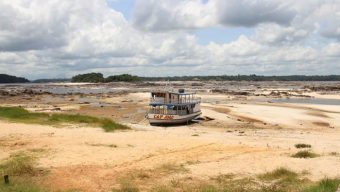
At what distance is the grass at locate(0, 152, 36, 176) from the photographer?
64.1 ft

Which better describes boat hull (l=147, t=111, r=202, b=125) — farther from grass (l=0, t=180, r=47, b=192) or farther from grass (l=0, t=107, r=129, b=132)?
grass (l=0, t=180, r=47, b=192)

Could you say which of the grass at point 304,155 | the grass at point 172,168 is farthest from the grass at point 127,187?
the grass at point 304,155

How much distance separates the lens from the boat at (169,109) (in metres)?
46.3

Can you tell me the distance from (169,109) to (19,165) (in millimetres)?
27270

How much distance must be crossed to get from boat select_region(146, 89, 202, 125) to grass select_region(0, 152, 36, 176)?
23175mm

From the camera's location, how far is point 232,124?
4716 cm

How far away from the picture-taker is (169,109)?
4672cm

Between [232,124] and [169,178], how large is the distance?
2866 cm

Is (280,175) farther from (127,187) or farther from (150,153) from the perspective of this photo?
(150,153)

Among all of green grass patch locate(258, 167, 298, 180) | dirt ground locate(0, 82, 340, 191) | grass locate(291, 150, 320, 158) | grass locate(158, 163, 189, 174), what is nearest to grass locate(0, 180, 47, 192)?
dirt ground locate(0, 82, 340, 191)

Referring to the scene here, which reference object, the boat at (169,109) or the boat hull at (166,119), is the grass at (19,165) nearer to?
the boat hull at (166,119)

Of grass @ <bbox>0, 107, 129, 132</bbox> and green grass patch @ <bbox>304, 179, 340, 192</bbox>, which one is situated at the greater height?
green grass patch @ <bbox>304, 179, 340, 192</bbox>

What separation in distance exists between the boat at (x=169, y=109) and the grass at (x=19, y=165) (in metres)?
23.2

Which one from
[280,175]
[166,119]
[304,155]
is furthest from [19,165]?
[166,119]
